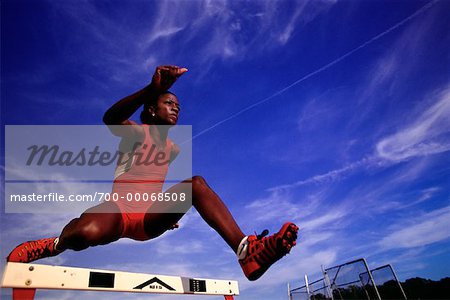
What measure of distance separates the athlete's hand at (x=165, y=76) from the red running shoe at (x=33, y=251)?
184cm

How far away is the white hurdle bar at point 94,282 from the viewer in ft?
8.00

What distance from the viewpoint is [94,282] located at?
113 inches

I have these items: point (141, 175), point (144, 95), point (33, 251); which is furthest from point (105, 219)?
point (144, 95)

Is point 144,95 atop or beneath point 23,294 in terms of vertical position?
atop

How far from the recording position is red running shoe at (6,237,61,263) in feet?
8.94

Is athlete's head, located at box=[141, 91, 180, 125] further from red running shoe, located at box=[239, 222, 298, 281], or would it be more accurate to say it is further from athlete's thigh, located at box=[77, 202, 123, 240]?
red running shoe, located at box=[239, 222, 298, 281]

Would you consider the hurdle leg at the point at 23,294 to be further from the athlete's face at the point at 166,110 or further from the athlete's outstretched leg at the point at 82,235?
the athlete's face at the point at 166,110

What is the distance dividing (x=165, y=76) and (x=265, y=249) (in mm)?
1721

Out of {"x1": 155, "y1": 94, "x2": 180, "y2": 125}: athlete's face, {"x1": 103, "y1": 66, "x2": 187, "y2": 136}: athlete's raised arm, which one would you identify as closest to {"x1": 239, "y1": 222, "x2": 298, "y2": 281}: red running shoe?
{"x1": 103, "y1": 66, "x2": 187, "y2": 136}: athlete's raised arm

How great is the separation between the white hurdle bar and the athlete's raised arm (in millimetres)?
1440

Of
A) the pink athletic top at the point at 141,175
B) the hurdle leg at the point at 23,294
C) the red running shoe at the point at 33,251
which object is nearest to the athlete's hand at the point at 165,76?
the pink athletic top at the point at 141,175

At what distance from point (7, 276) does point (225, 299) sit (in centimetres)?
267

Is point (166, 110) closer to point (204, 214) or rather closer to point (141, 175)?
point (141, 175)

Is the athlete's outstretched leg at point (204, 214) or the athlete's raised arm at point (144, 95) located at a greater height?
the athlete's raised arm at point (144, 95)
